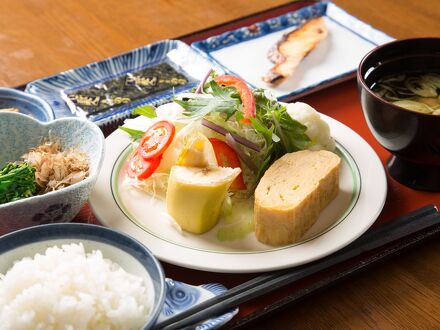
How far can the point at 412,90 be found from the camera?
1480mm

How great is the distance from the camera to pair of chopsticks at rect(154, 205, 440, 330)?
1029 millimetres

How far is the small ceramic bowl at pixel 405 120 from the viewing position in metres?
1.32

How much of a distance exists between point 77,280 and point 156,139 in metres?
0.49

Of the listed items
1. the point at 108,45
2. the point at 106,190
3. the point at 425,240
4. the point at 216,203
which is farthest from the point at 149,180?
the point at 108,45

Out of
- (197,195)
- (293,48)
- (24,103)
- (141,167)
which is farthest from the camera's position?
(293,48)

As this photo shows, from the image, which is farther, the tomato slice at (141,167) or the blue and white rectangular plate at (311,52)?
the blue and white rectangular plate at (311,52)

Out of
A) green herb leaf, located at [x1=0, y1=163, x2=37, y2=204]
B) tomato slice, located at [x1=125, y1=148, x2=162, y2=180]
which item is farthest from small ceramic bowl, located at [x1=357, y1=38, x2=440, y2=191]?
green herb leaf, located at [x1=0, y1=163, x2=37, y2=204]

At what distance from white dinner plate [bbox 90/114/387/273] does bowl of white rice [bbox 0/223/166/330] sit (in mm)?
102

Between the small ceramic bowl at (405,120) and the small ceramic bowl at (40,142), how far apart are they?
0.60 meters

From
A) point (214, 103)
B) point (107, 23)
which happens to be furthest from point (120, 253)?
point (107, 23)

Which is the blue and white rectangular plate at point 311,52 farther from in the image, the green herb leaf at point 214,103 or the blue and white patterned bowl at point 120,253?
the blue and white patterned bowl at point 120,253

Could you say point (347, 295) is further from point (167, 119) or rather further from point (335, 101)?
point (335, 101)

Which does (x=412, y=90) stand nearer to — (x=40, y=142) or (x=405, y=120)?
(x=405, y=120)

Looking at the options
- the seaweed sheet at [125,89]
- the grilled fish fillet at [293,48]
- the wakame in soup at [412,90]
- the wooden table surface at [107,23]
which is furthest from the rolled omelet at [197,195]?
the wooden table surface at [107,23]
